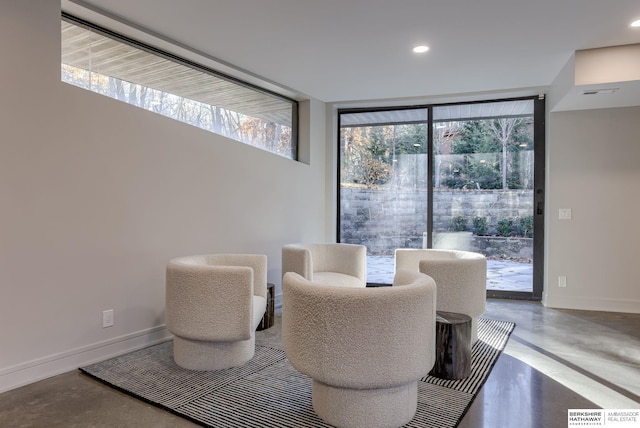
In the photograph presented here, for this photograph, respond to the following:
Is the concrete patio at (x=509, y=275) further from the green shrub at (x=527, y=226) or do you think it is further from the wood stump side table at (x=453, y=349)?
the wood stump side table at (x=453, y=349)

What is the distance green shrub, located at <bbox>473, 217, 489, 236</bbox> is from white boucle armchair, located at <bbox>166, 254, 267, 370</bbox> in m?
3.73

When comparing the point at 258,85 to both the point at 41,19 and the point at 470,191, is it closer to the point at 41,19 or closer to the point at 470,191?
the point at 41,19

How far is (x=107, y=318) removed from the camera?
3211 mm

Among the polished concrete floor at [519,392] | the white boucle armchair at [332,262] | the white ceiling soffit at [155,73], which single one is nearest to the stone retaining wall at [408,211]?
the white boucle armchair at [332,262]

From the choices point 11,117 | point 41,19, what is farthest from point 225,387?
point 41,19

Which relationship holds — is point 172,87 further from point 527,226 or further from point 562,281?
point 562,281

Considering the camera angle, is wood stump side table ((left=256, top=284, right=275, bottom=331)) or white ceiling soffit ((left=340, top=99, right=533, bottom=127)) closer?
wood stump side table ((left=256, top=284, right=275, bottom=331))

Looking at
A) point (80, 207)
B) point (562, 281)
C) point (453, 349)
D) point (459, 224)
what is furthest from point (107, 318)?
point (562, 281)

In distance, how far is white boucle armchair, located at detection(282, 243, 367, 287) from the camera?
4.25 m

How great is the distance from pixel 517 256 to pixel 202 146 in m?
4.16

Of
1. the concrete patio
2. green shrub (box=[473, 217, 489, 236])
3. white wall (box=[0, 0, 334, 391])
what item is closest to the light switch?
the concrete patio

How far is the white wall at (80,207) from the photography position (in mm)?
2654

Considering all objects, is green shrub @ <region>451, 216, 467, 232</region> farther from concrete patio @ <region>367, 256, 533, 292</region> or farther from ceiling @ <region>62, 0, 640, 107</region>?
ceiling @ <region>62, 0, 640, 107</region>

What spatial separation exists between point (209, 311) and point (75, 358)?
109 cm
